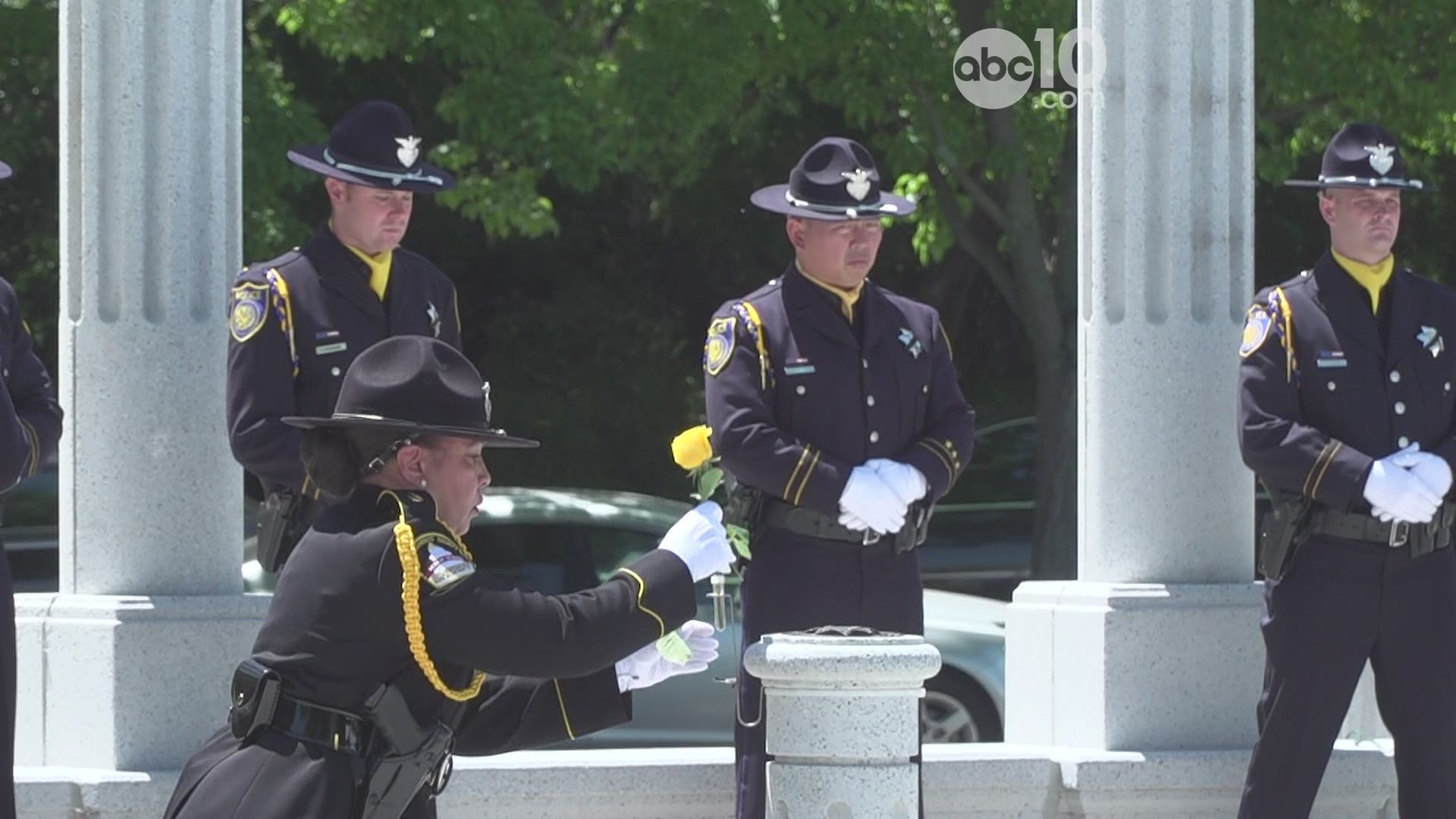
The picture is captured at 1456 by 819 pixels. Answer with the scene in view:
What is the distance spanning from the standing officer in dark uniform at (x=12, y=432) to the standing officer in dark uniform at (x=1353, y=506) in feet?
10.8

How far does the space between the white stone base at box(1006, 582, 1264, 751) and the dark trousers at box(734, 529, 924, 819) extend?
1.04 metres

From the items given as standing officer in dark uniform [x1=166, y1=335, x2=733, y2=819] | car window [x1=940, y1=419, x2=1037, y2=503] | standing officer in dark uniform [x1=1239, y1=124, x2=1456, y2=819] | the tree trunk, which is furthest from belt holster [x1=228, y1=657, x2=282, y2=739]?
car window [x1=940, y1=419, x2=1037, y2=503]

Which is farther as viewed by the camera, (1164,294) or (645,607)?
(1164,294)

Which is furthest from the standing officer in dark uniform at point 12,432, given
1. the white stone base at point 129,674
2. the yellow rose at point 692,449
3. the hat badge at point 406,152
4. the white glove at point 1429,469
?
the white glove at point 1429,469

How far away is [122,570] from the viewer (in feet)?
23.9

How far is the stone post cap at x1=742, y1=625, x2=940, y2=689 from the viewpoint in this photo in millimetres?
5434

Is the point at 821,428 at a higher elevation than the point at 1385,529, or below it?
higher

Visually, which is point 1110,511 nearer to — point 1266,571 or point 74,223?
point 1266,571

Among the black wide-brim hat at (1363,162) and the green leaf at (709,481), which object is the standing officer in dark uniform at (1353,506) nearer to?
the black wide-brim hat at (1363,162)

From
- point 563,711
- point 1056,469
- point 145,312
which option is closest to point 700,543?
point 563,711

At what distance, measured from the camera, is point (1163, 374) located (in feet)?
26.0

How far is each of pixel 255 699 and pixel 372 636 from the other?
0.22m

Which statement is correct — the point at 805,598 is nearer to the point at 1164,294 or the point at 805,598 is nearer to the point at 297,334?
the point at 297,334

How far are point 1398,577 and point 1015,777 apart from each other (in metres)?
1.29
